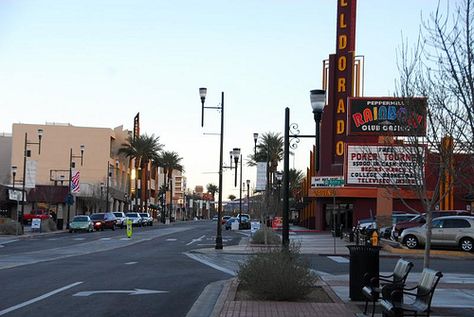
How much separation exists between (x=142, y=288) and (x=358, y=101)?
35475mm

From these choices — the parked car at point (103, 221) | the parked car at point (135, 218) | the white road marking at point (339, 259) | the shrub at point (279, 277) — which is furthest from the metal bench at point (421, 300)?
the parked car at point (135, 218)

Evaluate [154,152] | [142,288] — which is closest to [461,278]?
[142,288]

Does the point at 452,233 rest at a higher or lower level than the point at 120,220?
higher

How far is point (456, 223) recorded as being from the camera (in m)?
29.5

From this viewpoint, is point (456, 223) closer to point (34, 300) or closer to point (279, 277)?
point (279, 277)

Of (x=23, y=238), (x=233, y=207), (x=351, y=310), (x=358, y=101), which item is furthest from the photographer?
(x=233, y=207)

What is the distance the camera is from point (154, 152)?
85375mm

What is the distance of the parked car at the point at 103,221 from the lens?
5811cm

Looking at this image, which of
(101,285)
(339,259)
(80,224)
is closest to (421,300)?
(101,285)

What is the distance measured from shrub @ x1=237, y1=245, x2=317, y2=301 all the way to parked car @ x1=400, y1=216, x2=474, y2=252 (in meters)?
18.3

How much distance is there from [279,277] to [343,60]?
3890cm

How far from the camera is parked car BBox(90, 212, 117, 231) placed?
58112 millimetres

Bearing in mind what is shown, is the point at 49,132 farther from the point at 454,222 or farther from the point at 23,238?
the point at 454,222

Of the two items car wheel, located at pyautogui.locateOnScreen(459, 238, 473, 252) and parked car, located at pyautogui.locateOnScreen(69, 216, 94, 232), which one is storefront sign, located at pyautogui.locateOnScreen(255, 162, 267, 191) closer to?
car wheel, located at pyautogui.locateOnScreen(459, 238, 473, 252)
